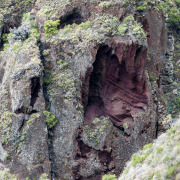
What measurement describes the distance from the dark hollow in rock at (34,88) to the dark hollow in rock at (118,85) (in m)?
3.45

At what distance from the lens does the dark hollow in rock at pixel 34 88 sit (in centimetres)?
1761

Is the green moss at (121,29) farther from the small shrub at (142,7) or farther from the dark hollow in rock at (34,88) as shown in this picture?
the dark hollow in rock at (34,88)

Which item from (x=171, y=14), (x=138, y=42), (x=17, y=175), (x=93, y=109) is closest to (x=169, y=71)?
(x=171, y=14)

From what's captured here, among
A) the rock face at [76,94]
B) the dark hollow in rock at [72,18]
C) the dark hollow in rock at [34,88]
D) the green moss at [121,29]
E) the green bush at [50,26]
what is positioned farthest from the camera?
the dark hollow in rock at [72,18]

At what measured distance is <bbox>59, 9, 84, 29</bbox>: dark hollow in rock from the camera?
20594 mm

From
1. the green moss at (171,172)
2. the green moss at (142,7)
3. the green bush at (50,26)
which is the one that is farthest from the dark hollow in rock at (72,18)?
the green moss at (171,172)

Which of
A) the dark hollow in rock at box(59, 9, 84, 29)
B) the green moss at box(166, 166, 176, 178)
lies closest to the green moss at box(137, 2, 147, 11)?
the dark hollow in rock at box(59, 9, 84, 29)

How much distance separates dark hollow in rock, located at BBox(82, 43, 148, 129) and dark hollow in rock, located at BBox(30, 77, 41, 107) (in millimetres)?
3453

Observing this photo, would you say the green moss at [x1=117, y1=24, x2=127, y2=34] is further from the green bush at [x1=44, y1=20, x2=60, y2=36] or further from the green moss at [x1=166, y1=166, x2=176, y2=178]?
the green moss at [x1=166, y1=166, x2=176, y2=178]

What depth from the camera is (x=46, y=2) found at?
21.7 meters

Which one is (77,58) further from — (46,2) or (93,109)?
(46,2)

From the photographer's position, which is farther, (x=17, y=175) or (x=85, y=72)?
(x=85, y=72)

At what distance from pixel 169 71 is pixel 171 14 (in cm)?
687

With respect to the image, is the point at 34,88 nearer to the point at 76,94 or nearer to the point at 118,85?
the point at 76,94
